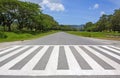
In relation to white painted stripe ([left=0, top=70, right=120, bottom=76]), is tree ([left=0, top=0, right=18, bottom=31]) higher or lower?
higher

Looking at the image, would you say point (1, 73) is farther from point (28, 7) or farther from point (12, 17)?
point (28, 7)

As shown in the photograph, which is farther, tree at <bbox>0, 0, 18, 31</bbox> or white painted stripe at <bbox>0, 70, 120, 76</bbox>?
tree at <bbox>0, 0, 18, 31</bbox>

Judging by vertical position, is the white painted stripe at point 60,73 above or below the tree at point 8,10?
below

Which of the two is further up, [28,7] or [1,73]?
[28,7]

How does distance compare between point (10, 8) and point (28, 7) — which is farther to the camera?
point (28, 7)

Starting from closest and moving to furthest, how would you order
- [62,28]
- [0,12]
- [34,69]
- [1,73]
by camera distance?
[1,73]
[34,69]
[0,12]
[62,28]

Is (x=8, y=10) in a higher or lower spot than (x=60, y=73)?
higher

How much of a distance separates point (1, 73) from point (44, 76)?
1521mm

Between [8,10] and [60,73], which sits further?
[8,10]

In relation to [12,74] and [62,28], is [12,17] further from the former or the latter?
[62,28]

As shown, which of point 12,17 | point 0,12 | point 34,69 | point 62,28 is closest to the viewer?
point 34,69

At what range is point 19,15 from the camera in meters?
56.9

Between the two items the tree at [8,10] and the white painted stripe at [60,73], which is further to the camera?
the tree at [8,10]

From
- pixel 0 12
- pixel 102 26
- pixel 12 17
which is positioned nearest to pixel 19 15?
pixel 12 17
